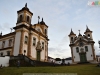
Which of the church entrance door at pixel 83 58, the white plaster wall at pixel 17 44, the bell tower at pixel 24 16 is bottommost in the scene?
the church entrance door at pixel 83 58

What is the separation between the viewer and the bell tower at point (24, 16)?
98.0 ft

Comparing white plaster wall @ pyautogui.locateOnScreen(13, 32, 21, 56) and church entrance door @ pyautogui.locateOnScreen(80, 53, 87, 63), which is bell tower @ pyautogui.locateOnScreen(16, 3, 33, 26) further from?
church entrance door @ pyautogui.locateOnScreen(80, 53, 87, 63)

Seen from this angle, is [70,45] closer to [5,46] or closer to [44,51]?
[44,51]

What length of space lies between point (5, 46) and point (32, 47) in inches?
358

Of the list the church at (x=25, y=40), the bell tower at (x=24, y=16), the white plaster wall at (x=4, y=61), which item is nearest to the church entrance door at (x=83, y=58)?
the church at (x=25, y=40)

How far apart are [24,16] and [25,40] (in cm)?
671

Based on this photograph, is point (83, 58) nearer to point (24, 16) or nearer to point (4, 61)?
point (24, 16)

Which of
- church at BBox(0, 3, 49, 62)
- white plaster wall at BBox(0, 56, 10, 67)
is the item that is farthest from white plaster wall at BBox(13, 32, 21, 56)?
white plaster wall at BBox(0, 56, 10, 67)

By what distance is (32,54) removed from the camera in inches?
1151

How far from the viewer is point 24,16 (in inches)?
1188

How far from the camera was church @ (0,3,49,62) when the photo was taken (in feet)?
90.2

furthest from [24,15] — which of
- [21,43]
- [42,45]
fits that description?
[42,45]

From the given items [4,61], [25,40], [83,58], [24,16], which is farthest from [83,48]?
[4,61]

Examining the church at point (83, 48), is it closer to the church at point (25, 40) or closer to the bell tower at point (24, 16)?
the church at point (25, 40)
